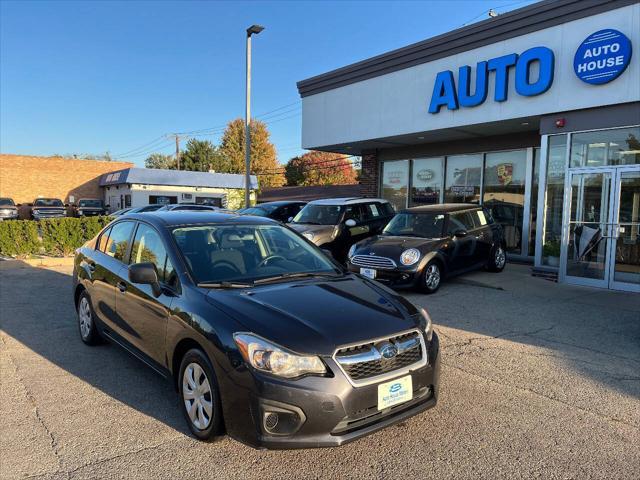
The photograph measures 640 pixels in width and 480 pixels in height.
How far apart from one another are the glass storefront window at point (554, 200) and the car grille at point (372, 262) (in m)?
4.33

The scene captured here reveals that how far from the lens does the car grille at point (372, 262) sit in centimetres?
823

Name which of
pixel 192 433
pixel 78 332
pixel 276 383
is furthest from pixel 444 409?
pixel 78 332

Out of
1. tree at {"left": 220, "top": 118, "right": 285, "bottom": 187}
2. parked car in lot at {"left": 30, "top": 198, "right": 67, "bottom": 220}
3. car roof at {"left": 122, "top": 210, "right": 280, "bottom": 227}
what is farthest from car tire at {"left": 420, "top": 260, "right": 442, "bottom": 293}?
tree at {"left": 220, "top": 118, "right": 285, "bottom": 187}

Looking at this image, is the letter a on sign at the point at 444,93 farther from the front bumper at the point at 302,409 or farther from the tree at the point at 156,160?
the tree at the point at 156,160

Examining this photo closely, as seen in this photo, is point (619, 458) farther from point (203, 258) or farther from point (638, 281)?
point (638, 281)

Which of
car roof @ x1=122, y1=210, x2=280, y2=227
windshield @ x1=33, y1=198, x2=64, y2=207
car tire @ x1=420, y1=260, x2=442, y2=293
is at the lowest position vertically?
car tire @ x1=420, y1=260, x2=442, y2=293

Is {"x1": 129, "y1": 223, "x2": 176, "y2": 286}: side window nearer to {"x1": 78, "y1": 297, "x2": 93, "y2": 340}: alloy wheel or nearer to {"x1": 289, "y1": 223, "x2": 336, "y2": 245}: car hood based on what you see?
{"x1": 78, "y1": 297, "x2": 93, "y2": 340}: alloy wheel

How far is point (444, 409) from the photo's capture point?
3.72 meters

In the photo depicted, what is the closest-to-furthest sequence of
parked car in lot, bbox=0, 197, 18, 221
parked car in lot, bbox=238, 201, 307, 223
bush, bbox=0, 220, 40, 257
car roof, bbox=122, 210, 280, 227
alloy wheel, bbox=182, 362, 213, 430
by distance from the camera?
alloy wheel, bbox=182, 362, 213, 430 → car roof, bbox=122, 210, 280, 227 → bush, bbox=0, 220, 40, 257 → parked car in lot, bbox=238, 201, 307, 223 → parked car in lot, bbox=0, 197, 18, 221

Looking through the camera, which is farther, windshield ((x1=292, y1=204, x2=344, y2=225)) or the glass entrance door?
windshield ((x1=292, y1=204, x2=344, y2=225))

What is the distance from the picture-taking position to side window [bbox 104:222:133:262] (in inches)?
182

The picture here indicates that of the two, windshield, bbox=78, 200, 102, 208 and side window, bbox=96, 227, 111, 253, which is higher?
side window, bbox=96, 227, 111, 253

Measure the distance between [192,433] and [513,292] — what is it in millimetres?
6799

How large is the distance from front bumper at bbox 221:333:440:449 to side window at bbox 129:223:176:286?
1296mm
